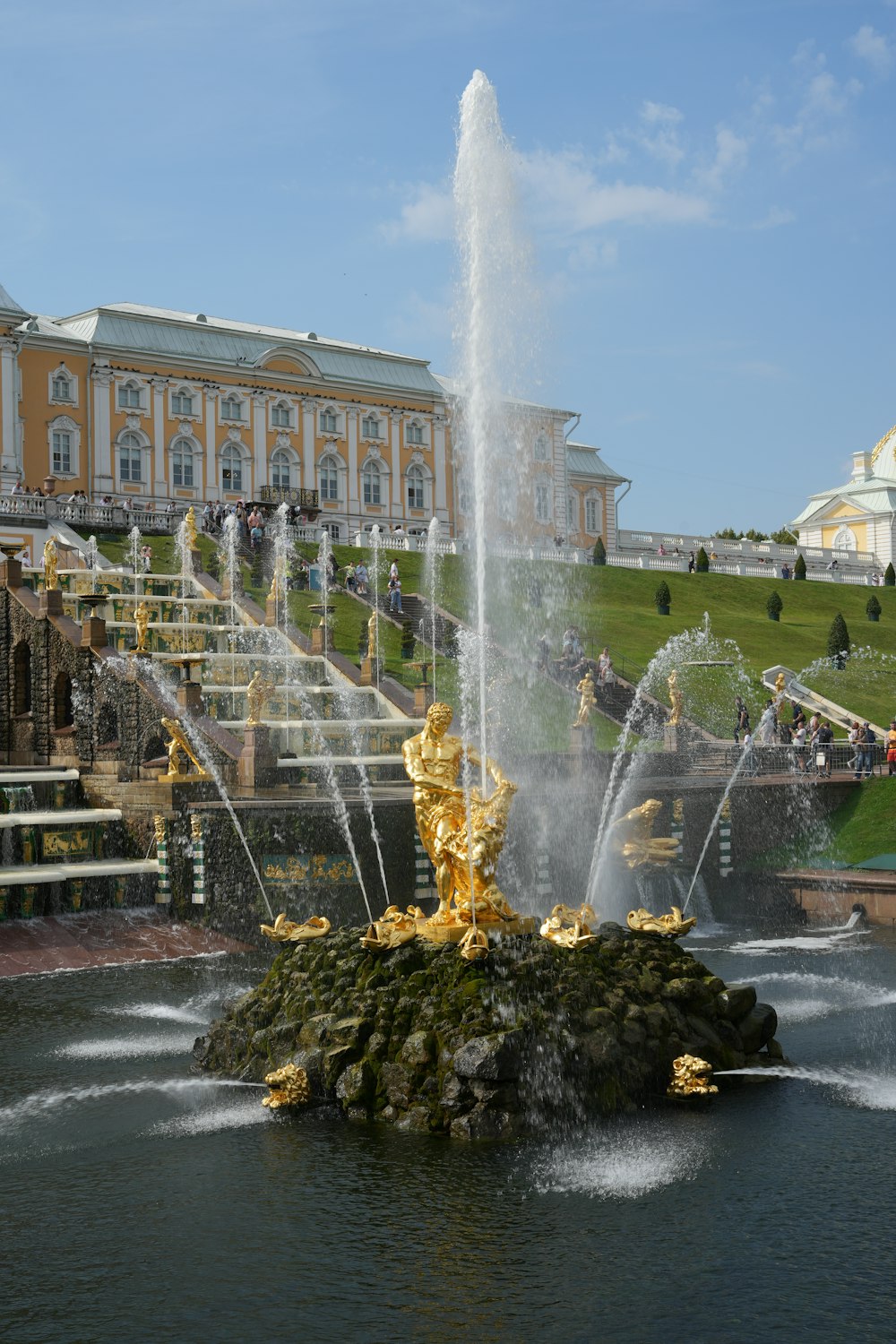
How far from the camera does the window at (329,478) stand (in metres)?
65.3

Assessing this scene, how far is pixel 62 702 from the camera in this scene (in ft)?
91.2

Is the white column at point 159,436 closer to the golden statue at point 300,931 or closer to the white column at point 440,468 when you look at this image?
the white column at point 440,468

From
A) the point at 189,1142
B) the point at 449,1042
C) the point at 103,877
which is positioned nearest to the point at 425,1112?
the point at 449,1042

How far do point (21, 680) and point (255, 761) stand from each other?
25.0ft

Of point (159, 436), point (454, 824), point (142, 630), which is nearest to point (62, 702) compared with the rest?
point (142, 630)

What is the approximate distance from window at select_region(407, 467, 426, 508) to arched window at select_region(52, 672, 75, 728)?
135 feet

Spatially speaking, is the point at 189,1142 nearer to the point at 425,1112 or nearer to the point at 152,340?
the point at 425,1112

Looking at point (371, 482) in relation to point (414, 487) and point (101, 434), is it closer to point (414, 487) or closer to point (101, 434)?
point (414, 487)

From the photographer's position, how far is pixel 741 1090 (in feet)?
40.7

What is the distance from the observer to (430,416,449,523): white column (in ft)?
226

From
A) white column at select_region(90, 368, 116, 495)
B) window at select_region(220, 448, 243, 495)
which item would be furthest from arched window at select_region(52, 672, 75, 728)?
window at select_region(220, 448, 243, 495)

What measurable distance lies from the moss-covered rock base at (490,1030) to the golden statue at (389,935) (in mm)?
111

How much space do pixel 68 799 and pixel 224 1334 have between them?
17.5 meters

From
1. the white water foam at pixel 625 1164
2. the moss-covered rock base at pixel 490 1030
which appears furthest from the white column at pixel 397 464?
the white water foam at pixel 625 1164
